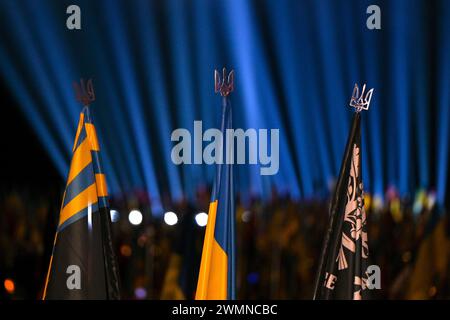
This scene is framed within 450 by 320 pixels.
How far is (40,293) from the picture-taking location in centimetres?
470

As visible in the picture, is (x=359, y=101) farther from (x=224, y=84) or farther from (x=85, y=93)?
(x=85, y=93)

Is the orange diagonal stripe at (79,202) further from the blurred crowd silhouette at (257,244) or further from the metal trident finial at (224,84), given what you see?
the metal trident finial at (224,84)

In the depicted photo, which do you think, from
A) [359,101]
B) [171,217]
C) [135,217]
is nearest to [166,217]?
[171,217]

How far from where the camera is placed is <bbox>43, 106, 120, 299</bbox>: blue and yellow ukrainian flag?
387 centimetres

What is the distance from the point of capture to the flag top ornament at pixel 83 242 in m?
3.87

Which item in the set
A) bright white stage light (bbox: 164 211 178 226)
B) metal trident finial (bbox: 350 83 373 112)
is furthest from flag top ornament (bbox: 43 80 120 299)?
metal trident finial (bbox: 350 83 373 112)

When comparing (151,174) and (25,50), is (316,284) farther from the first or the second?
(25,50)

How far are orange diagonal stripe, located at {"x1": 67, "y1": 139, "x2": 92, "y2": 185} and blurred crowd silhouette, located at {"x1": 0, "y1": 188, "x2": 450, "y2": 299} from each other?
22.7 inches

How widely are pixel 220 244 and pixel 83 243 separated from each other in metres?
0.73

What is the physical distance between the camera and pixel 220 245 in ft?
13.1

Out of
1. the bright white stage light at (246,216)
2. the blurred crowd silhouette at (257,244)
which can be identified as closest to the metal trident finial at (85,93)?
the blurred crowd silhouette at (257,244)
